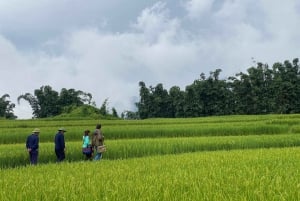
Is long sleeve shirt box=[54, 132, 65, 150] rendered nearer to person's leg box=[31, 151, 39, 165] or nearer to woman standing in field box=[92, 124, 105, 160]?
person's leg box=[31, 151, 39, 165]

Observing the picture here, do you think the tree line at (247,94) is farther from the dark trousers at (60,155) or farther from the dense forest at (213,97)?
the dark trousers at (60,155)

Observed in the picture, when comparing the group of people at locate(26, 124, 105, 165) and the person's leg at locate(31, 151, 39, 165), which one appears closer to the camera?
the group of people at locate(26, 124, 105, 165)

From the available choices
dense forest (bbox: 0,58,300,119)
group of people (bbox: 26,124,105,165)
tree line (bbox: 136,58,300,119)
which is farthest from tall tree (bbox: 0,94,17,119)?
group of people (bbox: 26,124,105,165)

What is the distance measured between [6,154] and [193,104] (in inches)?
2318

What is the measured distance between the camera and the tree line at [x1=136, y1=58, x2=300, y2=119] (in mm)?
66312

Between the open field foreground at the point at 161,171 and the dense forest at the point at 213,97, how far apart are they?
1591 inches

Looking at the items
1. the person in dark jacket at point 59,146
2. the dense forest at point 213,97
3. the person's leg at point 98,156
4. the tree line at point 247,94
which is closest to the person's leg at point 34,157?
the person in dark jacket at point 59,146

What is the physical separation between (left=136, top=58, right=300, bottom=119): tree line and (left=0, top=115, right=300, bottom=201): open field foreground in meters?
40.2

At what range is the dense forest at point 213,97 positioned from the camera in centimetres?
6662

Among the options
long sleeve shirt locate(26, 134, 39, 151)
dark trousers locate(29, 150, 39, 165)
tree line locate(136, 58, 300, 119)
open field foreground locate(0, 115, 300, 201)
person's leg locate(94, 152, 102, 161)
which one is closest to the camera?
open field foreground locate(0, 115, 300, 201)

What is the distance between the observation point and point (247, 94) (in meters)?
69.6

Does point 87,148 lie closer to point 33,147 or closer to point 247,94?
point 33,147

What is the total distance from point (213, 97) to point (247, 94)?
6444 millimetres

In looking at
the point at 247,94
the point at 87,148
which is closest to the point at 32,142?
the point at 87,148
